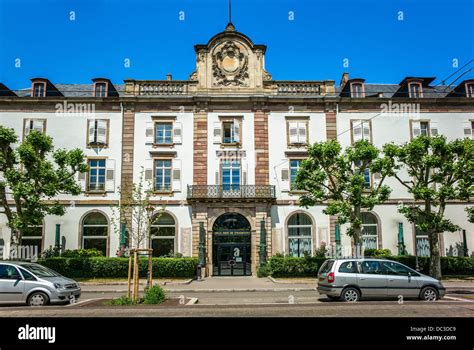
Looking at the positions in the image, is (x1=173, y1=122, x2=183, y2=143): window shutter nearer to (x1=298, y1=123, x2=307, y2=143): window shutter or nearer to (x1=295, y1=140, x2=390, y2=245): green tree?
(x1=298, y1=123, x2=307, y2=143): window shutter

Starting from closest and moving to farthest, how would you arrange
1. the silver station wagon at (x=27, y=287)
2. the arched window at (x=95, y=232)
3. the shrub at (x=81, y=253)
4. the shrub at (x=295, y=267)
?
1. the silver station wagon at (x=27, y=287)
2. the shrub at (x=295, y=267)
3. the shrub at (x=81, y=253)
4. the arched window at (x=95, y=232)

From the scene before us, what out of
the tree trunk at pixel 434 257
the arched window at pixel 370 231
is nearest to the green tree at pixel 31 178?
the arched window at pixel 370 231

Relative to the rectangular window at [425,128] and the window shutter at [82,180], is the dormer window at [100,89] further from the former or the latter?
the rectangular window at [425,128]

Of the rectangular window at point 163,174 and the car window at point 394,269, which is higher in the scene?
the rectangular window at point 163,174

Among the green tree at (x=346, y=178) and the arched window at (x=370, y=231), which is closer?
the green tree at (x=346, y=178)

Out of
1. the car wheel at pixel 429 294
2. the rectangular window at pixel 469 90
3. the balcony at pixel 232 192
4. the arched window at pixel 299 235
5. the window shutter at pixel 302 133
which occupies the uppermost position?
the rectangular window at pixel 469 90

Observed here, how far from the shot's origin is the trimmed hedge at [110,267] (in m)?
25.7

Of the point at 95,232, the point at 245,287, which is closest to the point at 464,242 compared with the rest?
the point at 245,287

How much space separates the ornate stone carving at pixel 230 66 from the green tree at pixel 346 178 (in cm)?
930

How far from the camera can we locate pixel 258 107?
103 feet

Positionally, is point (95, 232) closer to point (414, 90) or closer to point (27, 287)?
point (27, 287)

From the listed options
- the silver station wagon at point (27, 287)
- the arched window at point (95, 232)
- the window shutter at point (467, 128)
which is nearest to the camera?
the silver station wagon at point (27, 287)

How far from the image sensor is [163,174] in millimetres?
30500

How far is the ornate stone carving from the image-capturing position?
31797 millimetres
